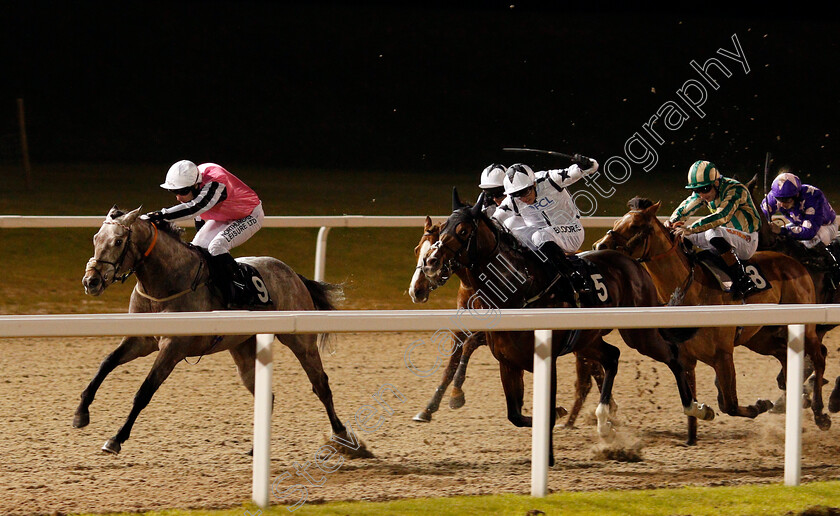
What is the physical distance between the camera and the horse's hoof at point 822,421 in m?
5.21

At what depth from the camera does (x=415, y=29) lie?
20.5 meters

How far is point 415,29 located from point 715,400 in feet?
51.4

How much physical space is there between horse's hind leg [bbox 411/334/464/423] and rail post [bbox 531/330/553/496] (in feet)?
6.71

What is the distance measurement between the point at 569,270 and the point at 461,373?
103 centimetres

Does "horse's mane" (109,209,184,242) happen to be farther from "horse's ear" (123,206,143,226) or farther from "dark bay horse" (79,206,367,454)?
"horse's ear" (123,206,143,226)

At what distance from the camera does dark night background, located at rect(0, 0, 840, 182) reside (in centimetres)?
1755

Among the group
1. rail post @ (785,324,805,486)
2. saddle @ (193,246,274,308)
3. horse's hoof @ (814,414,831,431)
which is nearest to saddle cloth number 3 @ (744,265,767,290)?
horse's hoof @ (814,414,831,431)

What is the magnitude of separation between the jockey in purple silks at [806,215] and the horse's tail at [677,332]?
1112mm

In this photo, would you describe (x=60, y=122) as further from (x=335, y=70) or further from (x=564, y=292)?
(x=564, y=292)

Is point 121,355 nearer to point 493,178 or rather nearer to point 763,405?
point 493,178

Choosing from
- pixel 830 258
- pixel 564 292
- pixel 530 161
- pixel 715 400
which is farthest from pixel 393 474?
pixel 530 161

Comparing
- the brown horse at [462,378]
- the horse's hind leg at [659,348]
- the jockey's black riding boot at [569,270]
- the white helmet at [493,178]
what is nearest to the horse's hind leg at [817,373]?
the horse's hind leg at [659,348]

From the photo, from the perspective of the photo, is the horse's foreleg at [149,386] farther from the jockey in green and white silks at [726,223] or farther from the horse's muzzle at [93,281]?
the jockey in green and white silks at [726,223]

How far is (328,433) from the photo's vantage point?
4.84 m
